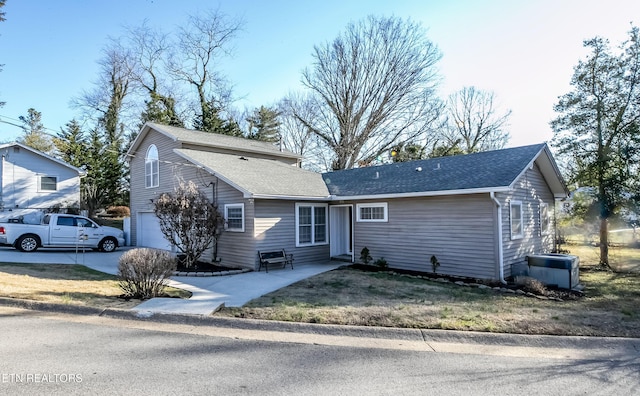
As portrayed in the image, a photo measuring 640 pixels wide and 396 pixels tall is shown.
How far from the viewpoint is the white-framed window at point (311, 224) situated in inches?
544

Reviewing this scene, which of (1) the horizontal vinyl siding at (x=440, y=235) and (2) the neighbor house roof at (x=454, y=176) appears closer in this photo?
(1) the horizontal vinyl siding at (x=440, y=235)

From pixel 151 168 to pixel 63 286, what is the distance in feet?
34.4

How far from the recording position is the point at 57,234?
1577 centimetres

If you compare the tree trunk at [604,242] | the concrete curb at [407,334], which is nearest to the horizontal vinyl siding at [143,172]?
the concrete curb at [407,334]

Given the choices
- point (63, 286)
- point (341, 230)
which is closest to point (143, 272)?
point (63, 286)

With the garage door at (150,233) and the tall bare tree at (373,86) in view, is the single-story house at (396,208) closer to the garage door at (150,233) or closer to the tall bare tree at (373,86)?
the garage door at (150,233)

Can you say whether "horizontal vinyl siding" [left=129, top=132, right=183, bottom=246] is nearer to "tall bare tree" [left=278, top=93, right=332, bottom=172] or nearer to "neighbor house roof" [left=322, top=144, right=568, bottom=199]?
"neighbor house roof" [left=322, top=144, right=568, bottom=199]

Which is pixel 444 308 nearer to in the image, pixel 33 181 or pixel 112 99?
pixel 33 181

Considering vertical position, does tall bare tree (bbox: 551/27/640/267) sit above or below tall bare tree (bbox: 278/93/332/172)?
below

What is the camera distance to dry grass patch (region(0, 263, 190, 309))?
24.7ft

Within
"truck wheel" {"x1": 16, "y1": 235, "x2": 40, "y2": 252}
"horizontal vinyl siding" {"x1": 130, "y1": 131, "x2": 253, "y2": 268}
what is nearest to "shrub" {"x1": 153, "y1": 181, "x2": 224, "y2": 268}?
"horizontal vinyl siding" {"x1": 130, "y1": 131, "x2": 253, "y2": 268}

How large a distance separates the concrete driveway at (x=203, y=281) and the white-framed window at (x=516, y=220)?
598 centimetres

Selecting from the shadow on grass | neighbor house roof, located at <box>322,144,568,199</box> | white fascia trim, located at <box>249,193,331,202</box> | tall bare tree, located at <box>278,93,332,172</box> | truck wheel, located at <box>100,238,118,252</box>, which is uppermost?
tall bare tree, located at <box>278,93,332,172</box>

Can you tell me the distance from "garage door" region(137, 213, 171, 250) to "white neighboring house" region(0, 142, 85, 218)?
320 inches
